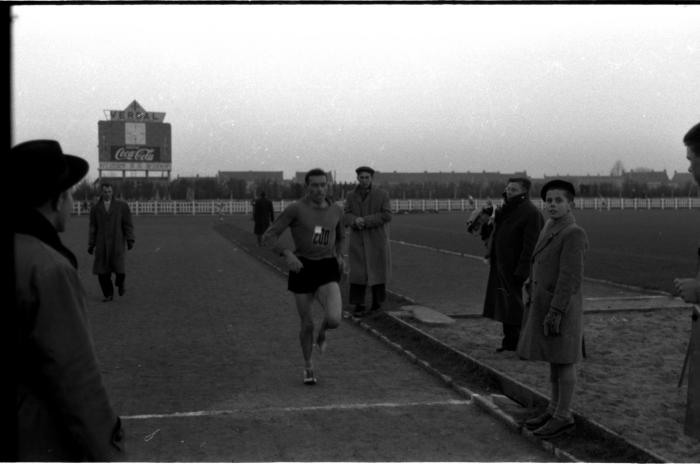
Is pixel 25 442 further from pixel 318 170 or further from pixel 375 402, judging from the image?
pixel 318 170

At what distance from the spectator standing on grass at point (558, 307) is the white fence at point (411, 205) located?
6098 centimetres

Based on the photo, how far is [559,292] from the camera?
5266 millimetres

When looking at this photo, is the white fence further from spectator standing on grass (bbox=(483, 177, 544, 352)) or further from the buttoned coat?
the buttoned coat

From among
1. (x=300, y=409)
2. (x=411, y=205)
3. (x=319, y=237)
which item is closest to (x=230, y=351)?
(x=319, y=237)

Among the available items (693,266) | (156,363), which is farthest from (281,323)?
(693,266)

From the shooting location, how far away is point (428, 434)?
5.38 m

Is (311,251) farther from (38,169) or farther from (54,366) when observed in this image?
(54,366)

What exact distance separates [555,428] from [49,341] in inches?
146

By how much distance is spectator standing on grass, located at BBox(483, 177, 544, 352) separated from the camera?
26.1 ft

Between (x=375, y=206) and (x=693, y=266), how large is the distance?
30.1 ft

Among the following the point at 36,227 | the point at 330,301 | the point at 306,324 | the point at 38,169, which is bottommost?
the point at 306,324

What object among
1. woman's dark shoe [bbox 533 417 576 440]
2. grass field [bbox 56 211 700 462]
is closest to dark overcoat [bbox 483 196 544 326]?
grass field [bbox 56 211 700 462]

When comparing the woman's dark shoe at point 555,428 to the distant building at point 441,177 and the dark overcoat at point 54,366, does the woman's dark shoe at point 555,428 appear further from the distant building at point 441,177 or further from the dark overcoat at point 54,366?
the distant building at point 441,177

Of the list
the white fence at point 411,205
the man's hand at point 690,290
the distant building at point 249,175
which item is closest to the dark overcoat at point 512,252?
the man's hand at point 690,290
